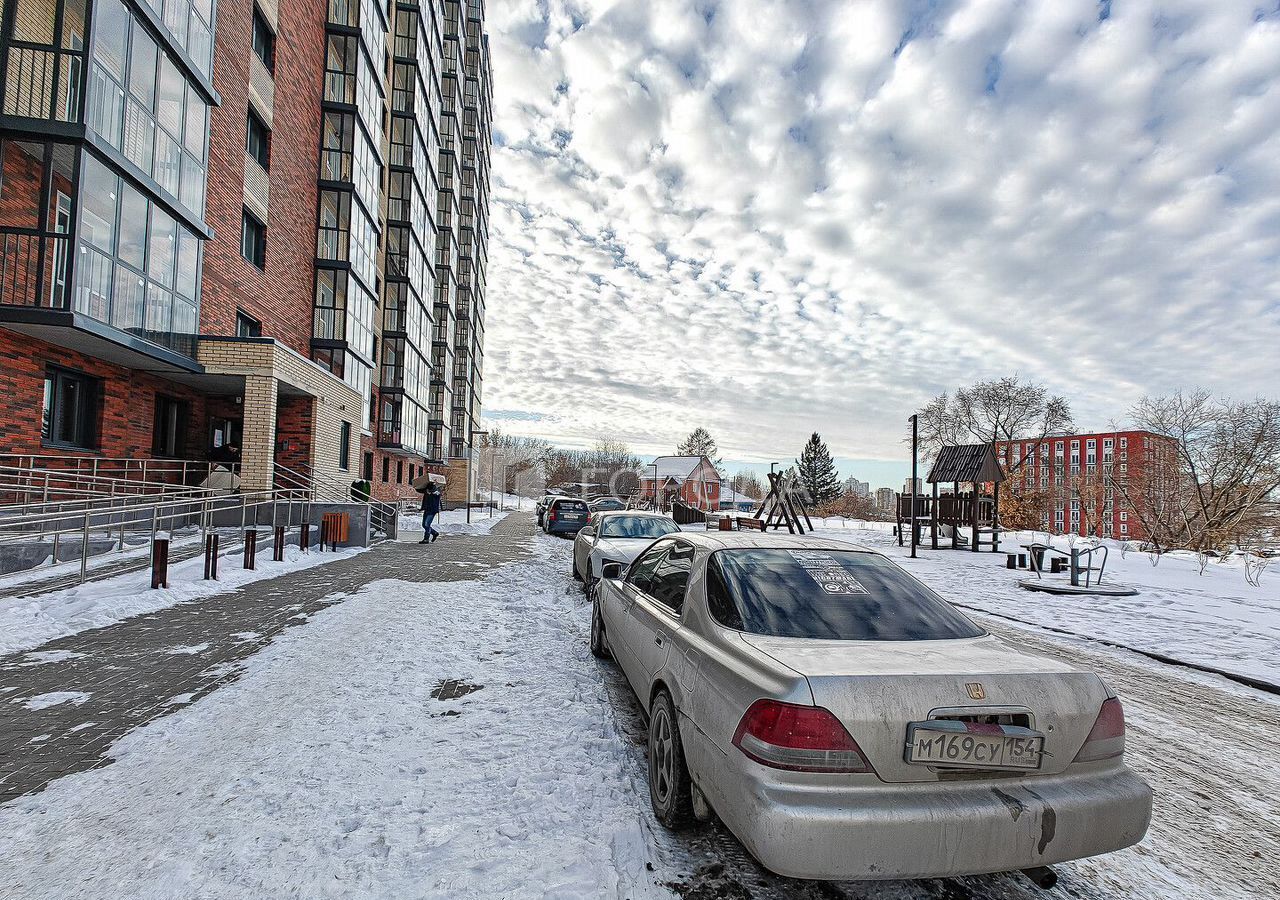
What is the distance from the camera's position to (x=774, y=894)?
8.33ft

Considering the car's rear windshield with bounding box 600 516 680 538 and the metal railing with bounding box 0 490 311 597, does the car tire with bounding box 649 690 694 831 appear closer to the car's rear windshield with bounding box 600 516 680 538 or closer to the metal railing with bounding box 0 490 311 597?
the car's rear windshield with bounding box 600 516 680 538

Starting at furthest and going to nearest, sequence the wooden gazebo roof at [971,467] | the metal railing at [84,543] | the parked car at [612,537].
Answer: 1. the wooden gazebo roof at [971,467]
2. the parked car at [612,537]
3. the metal railing at [84,543]

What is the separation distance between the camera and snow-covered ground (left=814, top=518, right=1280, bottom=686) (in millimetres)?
7258

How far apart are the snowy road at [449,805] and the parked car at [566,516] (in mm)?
15885

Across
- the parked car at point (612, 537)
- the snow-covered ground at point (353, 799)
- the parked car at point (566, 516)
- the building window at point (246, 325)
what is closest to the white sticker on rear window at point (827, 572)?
the snow-covered ground at point (353, 799)

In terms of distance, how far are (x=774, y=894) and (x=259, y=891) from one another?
6.76ft

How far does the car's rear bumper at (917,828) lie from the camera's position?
6.81ft

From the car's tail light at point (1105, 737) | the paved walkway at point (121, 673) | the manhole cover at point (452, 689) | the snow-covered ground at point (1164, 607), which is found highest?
the car's tail light at point (1105, 737)

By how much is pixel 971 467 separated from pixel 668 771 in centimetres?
2309

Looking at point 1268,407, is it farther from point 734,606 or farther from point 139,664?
point 139,664

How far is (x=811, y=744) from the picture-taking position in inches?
85.7

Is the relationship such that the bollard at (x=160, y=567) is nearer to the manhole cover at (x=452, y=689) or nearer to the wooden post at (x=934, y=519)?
the manhole cover at (x=452, y=689)

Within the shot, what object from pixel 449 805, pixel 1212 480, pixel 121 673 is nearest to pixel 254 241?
pixel 121 673

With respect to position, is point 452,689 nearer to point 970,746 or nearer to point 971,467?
point 970,746
